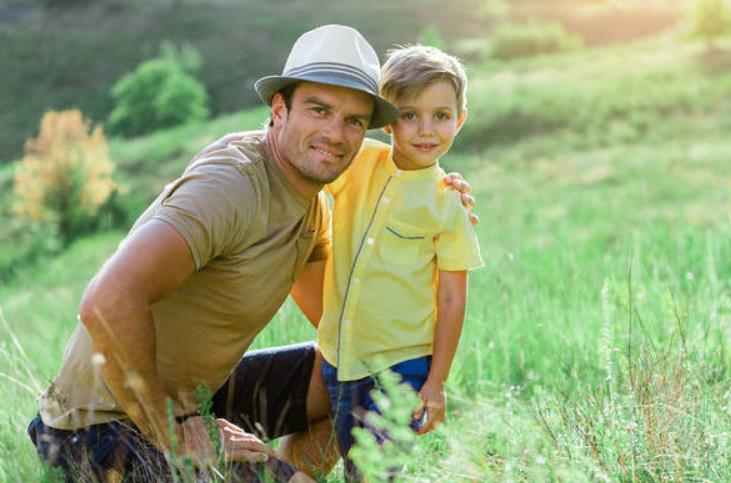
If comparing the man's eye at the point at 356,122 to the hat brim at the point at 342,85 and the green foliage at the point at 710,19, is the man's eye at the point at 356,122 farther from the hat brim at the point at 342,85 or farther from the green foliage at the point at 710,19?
the green foliage at the point at 710,19

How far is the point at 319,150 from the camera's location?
3.14m

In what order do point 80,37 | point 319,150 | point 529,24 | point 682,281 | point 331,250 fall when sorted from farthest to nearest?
1. point 80,37
2. point 529,24
3. point 682,281
4. point 331,250
5. point 319,150

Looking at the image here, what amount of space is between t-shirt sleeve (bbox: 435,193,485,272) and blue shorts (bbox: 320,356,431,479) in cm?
34

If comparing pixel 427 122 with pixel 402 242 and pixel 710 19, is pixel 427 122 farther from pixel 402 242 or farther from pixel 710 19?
pixel 710 19

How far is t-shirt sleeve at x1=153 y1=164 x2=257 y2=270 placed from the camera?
9.07 ft

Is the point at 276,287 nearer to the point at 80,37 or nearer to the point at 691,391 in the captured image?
the point at 691,391

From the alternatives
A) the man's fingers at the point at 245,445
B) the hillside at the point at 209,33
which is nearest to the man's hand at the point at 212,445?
the man's fingers at the point at 245,445

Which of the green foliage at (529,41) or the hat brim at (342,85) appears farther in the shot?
the green foliage at (529,41)

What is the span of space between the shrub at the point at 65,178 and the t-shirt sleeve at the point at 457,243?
59.6ft

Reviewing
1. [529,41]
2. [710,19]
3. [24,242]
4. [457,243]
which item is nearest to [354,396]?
[457,243]

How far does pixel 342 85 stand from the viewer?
3.08 metres

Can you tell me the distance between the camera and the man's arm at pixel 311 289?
11.8ft

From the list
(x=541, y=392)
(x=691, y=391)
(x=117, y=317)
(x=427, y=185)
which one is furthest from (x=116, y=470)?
(x=691, y=391)

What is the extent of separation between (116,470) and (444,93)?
159 centimetres
